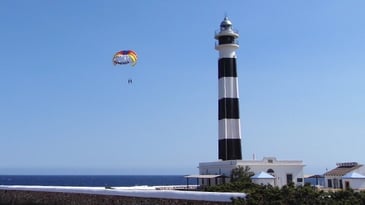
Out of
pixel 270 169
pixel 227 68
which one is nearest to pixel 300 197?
pixel 270 169

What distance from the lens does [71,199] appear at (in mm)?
33875

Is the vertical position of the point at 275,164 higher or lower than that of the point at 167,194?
higher

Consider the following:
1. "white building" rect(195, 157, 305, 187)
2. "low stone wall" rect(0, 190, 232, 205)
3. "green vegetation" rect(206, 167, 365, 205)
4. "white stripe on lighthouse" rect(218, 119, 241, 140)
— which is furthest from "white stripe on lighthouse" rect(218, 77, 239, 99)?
"green vegetation" rect(206, 167, 365, 205)

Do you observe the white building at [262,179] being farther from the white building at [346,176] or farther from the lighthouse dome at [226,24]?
the lighthouse dome at [226,24]

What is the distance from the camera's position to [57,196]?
35.2m

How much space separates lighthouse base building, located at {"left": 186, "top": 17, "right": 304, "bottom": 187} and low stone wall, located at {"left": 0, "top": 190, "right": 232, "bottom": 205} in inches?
370

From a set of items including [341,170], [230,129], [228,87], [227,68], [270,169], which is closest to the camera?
[270,169]

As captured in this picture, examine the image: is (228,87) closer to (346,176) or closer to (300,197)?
(346,176)

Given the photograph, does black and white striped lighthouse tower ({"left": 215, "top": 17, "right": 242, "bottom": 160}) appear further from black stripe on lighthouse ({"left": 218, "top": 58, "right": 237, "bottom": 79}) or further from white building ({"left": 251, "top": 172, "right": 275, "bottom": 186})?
white building ({"left": 251, "top": 172, "right": 275, "bottom": 186})

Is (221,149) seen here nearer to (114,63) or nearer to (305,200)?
(114,63)

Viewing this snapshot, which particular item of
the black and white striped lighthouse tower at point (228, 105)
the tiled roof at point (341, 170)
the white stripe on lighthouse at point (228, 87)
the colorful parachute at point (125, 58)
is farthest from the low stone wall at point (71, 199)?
the tiled roof at point (341, 170)

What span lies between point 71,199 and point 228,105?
1296 centimetres

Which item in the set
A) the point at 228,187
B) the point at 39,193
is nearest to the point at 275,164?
the point at 228,187

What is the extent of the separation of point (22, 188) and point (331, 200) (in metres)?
25.6
